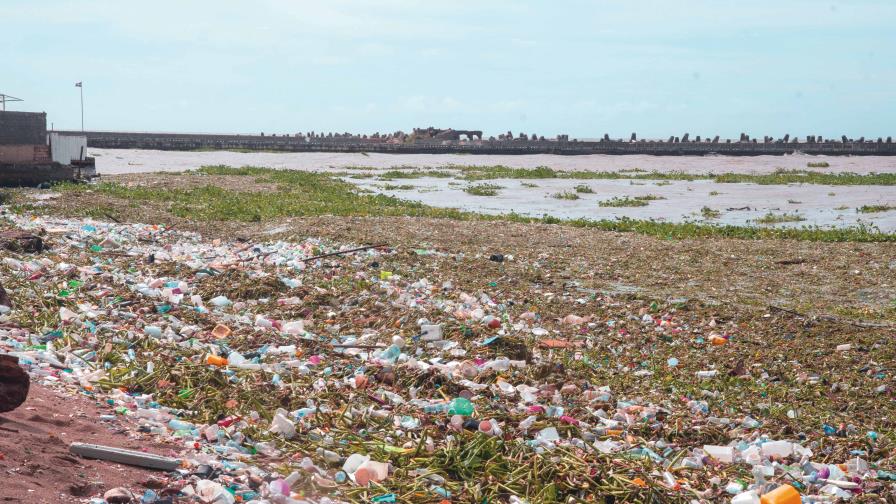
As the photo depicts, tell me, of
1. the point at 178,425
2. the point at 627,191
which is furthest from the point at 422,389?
the point at 627,191

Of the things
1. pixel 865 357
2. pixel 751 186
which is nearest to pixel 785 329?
pixel 865 357

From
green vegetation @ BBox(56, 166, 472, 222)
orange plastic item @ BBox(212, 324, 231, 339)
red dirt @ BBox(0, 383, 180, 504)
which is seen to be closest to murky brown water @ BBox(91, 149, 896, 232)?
green vegetation @ BBox(56, 166, 472, 222)

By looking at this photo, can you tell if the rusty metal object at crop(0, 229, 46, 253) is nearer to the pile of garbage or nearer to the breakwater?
the pile of garbage

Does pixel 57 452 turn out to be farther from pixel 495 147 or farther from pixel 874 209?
pixel 495 147

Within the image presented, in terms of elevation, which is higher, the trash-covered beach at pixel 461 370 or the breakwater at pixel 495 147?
the breakwater at pixel 495 147

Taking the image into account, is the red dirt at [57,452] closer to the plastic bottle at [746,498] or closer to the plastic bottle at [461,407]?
the plastic bottle at [461,407]

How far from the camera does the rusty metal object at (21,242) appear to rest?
36.7 ft

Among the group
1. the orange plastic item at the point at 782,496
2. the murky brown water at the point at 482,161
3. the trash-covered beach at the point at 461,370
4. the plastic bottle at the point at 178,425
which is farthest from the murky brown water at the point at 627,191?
the plastic bottle at the point at 178,425

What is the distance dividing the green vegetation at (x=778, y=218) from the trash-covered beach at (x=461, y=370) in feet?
24.4

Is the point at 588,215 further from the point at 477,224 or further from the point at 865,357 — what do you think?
the point at 865,357

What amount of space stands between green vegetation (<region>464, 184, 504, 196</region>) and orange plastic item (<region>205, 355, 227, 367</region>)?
75.2ft

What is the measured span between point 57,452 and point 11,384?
1.64 ft

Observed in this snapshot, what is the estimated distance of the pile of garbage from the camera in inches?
201

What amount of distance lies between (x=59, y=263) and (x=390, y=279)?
166 inches
